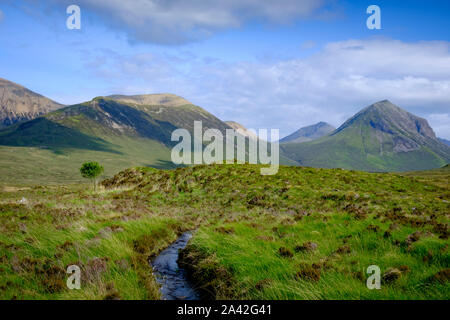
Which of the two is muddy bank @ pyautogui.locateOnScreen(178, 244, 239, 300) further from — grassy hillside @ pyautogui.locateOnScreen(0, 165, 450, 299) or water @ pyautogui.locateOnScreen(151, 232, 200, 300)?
water @ pyautogui.locateOnScreen(151, 232, 200, 300)

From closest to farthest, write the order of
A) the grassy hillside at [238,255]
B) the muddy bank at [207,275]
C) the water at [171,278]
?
the grassy hillside at [238,255] < the muddy bank at [207,275] < the water at [171,278]

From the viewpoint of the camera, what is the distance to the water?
9457 millimetres

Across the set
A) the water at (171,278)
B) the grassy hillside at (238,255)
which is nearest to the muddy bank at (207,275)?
the grassy hillside at (238,255)

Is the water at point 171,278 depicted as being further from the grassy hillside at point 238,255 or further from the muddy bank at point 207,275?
the grassy hillside at point 238,255

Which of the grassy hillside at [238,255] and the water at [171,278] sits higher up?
the grassy hillside at [238,255]

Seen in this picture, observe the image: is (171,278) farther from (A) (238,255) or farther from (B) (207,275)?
(A) (238,255)

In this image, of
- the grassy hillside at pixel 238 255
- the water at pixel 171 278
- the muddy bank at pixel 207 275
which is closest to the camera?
the grassy hillside at pixel 238 255

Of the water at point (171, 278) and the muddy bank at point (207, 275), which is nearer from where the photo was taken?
the muddy bank at point (207, 275)

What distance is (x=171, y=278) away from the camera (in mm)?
10844

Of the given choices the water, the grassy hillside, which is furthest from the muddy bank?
the water

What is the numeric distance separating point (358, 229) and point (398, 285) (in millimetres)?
5053

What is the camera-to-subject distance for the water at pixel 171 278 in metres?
9.46
